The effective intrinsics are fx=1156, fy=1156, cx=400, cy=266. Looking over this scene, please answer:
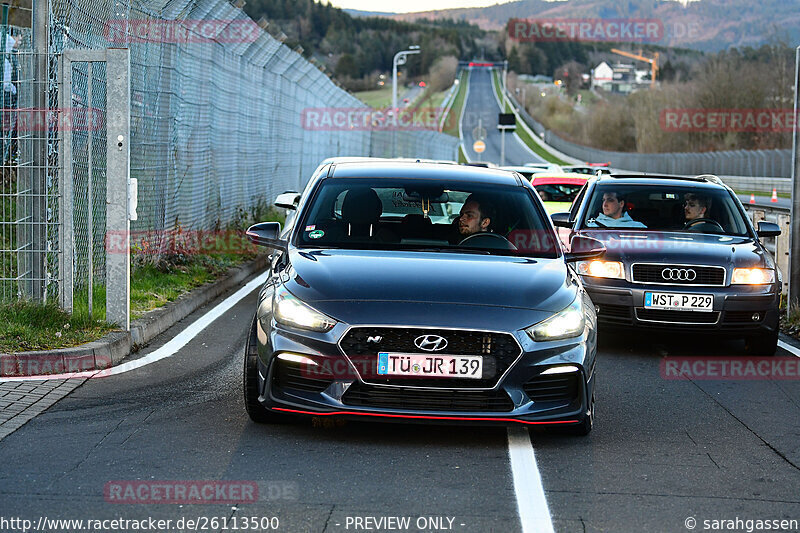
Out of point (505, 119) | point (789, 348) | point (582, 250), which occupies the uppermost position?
point (505, 119)

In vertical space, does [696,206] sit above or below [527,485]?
above

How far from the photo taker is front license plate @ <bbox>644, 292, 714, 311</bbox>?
9.17 meters

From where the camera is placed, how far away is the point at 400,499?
4781mm

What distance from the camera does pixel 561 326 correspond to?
5.81 meters

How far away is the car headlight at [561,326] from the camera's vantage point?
18.8 ft

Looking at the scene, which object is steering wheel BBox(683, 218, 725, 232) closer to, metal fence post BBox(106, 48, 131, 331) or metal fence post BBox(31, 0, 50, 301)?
metal fence post BBox(106, 48, 131, 331)

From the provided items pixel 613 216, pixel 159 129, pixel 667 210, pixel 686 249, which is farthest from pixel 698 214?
pixel 159 129

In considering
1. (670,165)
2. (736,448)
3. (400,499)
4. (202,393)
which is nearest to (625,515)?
(400,499)

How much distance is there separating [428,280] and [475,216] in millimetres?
1222

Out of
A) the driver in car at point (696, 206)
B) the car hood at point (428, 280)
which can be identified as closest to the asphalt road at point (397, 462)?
the car hood at point (428, 280)

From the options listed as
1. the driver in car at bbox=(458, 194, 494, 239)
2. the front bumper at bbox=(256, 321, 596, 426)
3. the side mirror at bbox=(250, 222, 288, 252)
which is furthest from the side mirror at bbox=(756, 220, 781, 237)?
the front bumper at bbox=(256, 321, 596, 426)

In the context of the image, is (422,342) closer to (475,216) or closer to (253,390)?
(253,390)

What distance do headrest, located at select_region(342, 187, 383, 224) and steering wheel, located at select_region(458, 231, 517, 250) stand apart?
1.83ft

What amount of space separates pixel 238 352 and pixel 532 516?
4.48m
